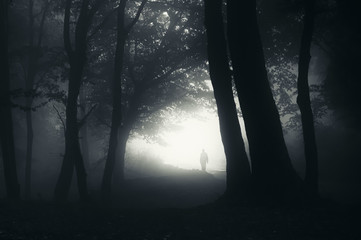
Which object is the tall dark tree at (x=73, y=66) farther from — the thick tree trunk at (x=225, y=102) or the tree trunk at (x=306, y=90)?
the tree trunk at (x=306, y=90)

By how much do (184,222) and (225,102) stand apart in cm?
413

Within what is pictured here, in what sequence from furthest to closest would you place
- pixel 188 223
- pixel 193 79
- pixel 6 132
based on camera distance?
1. pixel 193 79
2. pixel 6 132
3. pixel 188 223

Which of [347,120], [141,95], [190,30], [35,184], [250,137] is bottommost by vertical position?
[35,184]

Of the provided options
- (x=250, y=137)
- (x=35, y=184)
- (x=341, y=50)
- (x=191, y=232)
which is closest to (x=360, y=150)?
(x=341, y=50)

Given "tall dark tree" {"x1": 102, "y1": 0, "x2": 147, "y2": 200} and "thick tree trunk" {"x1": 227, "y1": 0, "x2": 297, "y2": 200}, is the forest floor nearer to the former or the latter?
"thick tree trunk" {"x1": 227, "y1": 0, "x2": 297, "y2": 200}

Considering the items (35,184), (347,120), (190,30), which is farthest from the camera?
(35,184)

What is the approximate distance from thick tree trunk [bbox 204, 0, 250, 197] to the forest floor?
4.41 ft

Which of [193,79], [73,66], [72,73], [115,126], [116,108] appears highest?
[193,79]

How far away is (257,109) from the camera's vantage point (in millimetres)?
9664

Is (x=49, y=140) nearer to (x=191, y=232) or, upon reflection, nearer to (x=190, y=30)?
(x=190, y=30)

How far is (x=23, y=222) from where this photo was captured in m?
8.13

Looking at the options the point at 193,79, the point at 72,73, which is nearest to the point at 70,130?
the point at 72,73

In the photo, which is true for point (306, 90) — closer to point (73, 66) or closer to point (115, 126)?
point (115, 126)

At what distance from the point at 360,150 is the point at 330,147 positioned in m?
3.05
